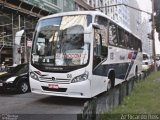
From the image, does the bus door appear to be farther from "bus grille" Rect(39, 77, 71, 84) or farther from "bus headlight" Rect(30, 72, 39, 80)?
"bus headlight" Rect(30, 72, 39, 80)

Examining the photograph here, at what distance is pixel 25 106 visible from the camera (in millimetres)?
9914

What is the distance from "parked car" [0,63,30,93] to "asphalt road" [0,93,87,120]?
49cm

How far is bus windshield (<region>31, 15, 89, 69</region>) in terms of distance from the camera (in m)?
9.71

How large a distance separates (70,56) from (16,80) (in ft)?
13.1

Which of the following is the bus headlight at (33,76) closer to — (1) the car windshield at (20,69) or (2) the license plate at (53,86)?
(2) the license plate at (53,86)

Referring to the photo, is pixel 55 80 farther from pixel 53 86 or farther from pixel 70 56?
pixel 70 56

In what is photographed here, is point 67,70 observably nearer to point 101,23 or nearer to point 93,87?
point 93,87

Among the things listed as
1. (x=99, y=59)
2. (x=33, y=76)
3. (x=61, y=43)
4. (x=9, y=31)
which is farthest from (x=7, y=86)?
(x=9, y=31)

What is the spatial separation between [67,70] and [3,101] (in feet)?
10.0

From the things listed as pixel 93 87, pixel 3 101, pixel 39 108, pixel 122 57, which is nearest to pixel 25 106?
pixel 39 108

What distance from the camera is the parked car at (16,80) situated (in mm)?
12578

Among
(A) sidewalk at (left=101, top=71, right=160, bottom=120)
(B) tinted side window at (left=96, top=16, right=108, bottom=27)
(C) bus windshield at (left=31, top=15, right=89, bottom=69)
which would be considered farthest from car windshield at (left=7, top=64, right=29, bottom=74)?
(A) sidewalk at (left=101, top=71, right=160, bottom=120)

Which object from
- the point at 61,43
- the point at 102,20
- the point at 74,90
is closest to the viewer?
the point at 74,90

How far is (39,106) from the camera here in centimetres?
988
